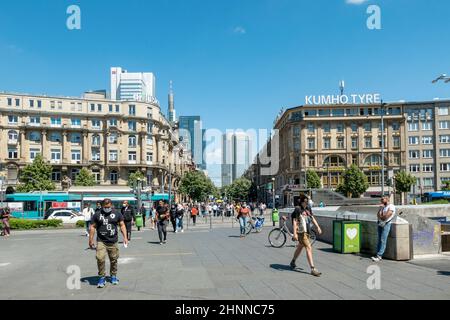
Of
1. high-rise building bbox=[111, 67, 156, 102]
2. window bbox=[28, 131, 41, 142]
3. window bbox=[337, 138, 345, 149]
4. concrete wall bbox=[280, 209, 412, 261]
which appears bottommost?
concrete wall bbox=[280, 209, 412, 261]

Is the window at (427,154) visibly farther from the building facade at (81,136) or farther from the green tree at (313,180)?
the building facade at (81,136)

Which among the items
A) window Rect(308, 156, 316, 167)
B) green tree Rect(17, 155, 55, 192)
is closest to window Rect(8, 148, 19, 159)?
green tree Rect(17, 155, 55, 192)

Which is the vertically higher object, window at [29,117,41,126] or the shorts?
window at [29,117,41,126]

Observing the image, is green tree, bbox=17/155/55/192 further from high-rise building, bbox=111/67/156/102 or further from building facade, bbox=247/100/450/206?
high-rise building, bbox=111/67/156/102

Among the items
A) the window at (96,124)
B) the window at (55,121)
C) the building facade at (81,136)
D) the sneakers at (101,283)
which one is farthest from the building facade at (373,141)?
the sneakers at (101,283)

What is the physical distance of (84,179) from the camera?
237ft

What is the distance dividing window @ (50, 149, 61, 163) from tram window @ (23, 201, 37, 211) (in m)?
33.1

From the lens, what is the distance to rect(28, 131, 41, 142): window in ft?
246

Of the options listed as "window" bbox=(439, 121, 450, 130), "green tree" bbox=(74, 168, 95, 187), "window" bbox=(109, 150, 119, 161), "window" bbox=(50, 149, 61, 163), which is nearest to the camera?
"green tree" bbox=(74, 168, 95, 187)

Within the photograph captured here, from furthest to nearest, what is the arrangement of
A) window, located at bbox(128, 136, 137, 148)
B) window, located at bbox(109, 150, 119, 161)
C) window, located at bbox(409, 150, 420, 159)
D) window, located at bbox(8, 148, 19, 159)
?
window, located at bbox(409, 150, 420, 159) < window, located at bbox(128, 136, 137, 148) < window, located at bbox(109, 150, 119, 161) < window, located at bbox(8, 148, 19, 159)

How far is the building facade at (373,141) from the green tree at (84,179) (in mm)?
37283

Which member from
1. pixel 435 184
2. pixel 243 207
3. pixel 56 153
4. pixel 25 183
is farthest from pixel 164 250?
pixel 435 184

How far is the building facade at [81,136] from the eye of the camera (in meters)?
73.6

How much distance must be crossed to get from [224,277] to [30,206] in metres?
41.2
